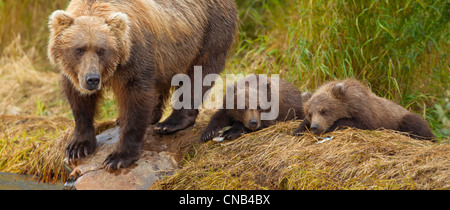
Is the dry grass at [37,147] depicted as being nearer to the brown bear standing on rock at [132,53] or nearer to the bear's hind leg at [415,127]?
the brown bear standing on rock at [132,53]

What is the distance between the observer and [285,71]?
7969 mm

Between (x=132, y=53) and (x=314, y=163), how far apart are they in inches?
77.3

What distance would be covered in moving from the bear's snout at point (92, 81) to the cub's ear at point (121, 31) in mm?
357

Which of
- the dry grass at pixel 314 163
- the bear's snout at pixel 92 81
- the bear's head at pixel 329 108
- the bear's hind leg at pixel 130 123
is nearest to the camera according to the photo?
the dry grass at pixel 314 163

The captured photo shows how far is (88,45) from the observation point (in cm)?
496

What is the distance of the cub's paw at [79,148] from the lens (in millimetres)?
5902

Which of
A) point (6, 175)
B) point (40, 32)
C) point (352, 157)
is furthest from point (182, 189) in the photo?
point (40, 32)

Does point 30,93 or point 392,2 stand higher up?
point 392,2

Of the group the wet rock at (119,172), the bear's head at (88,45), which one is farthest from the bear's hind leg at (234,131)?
the bear's head at (88,45)

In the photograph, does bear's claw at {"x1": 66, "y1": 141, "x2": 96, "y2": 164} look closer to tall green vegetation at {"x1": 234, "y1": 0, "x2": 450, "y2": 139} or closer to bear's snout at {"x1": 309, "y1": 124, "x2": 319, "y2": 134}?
bear's snout at {"x1": 309, "y1": 124, "x2": 319, "y2": 134}

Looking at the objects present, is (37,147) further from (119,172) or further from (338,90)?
(338,90)

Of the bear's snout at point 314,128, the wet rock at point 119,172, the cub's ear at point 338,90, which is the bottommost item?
the wet rock at point 119,172

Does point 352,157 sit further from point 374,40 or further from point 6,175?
point 6,175
